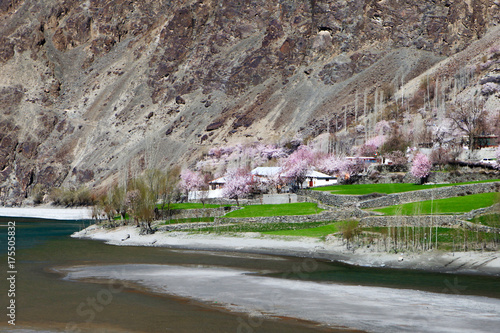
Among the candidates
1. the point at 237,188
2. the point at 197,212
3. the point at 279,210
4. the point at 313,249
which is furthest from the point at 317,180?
the point at 313,249

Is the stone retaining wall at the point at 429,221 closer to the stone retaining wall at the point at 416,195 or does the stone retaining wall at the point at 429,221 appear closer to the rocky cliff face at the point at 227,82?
the stone retaining wall at the point at 416,195

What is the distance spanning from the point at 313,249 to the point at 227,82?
130 meters

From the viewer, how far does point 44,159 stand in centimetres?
18162

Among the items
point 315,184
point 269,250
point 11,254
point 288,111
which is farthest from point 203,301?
point 288,111

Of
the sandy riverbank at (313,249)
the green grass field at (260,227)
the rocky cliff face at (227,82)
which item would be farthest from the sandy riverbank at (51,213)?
the green grass field at (260,227)

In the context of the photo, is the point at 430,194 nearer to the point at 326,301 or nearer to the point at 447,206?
the point at 447,206

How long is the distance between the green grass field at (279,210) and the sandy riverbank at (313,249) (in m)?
7.52

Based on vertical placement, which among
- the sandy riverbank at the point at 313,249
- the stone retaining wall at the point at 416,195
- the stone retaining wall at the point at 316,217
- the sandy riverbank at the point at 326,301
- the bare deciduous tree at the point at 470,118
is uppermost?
the bare deciduous tree at the point at 470,118

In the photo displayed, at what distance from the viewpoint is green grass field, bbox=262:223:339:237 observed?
171ft

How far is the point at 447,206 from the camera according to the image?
5281 cm

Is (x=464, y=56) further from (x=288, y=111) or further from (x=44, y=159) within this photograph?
(x=44, y=159)

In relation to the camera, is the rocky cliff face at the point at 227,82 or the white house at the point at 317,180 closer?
the white house at the point at 317,180

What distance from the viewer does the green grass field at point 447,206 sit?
49625 millimetres

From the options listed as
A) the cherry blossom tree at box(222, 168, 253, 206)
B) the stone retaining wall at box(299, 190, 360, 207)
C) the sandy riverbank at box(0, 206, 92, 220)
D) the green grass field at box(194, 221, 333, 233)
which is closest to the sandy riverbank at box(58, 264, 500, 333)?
the green grass field at box(194, 221, 333, 233)
